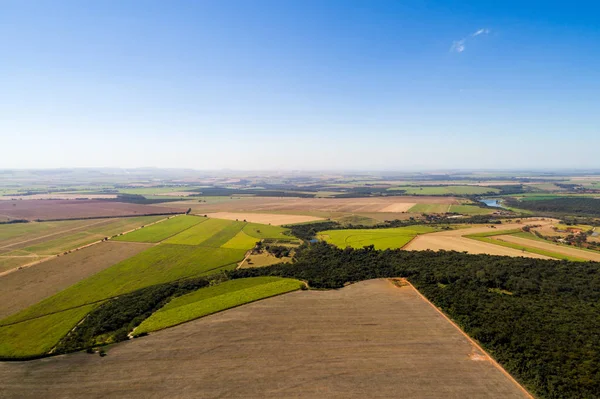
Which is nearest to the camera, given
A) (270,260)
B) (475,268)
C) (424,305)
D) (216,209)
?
(424,305)

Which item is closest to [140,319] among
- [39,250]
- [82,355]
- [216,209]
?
[82,355]

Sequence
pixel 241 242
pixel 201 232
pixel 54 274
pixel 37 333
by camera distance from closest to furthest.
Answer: pixel 37 333
pixel 54 274
pixel 241 242
pixel 201 232

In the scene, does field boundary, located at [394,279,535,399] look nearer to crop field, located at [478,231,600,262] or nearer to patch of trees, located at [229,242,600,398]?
patch of trees, located at [229,242,600,398]

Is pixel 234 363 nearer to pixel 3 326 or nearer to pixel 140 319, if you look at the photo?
pixel 140 319

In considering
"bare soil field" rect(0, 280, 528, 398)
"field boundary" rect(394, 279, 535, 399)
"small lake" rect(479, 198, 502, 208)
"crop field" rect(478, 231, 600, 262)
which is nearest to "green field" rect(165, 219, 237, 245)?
"bare soil field" rect(0, 280, 528, 398)

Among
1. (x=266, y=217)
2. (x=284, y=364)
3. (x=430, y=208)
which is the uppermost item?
(x=430, y=208)

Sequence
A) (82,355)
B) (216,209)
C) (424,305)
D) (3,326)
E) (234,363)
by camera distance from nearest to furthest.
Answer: (234,363) < (82,355) < (3,326) < (424,305) < (216,209)

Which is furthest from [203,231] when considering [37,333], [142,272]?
[37,333]

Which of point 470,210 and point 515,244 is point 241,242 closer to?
point 515,244
